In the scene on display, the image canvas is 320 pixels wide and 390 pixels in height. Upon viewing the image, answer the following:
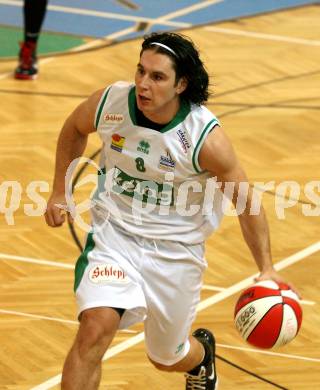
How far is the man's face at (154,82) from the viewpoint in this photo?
562 centimetres

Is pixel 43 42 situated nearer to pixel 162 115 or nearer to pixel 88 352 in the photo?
pixel 162 115

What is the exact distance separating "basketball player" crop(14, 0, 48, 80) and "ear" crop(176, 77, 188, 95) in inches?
236

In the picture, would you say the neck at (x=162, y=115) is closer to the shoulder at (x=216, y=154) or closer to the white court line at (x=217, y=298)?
the shoulder at (x=216, y=154)

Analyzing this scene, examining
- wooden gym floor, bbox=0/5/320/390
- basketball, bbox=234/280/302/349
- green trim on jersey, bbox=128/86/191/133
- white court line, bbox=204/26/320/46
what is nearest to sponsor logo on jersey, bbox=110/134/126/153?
green trim on jersey, bbox=128/86/191/133

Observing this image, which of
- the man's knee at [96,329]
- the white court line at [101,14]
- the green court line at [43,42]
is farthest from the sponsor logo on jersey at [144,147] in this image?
the white court line at [101,14]

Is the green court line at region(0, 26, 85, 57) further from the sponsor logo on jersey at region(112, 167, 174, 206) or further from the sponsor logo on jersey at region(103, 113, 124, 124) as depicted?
the sponsor logo on jersey at region(112, 167, 174, 206)

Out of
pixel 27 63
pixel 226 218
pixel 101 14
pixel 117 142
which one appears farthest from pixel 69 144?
pixel 101 14

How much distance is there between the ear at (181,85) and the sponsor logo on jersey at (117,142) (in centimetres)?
38

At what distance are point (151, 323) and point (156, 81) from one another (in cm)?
126

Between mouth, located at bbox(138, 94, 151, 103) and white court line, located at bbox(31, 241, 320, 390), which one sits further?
white court line, located at bbox(31, 241, 320, 390)

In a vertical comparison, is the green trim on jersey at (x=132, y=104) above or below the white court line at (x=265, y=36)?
above

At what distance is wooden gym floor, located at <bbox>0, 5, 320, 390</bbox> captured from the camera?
6.82 metres

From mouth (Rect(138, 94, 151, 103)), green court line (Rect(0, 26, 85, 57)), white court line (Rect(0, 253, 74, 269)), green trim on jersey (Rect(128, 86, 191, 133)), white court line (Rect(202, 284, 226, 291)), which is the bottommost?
green court line (Rect(0, 26, 85, 57))

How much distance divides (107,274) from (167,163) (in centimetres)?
64
